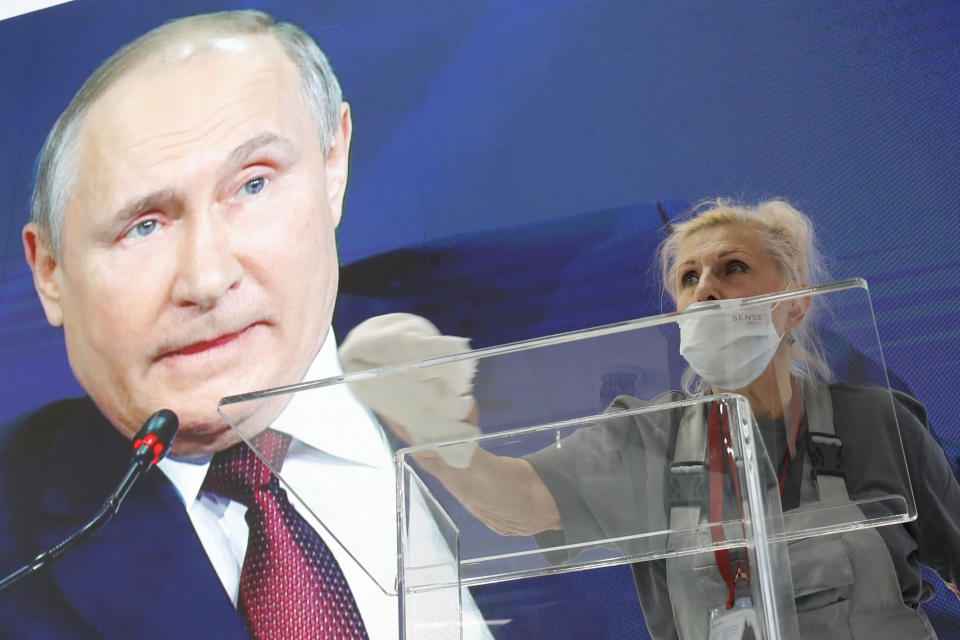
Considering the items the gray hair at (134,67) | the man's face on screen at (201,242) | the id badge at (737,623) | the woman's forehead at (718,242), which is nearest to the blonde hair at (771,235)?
the woman's forehead at (718,242)

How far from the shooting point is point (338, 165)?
2.25 metres

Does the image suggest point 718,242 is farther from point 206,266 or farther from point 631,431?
point 206,266

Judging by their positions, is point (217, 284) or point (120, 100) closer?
point (217, 284)

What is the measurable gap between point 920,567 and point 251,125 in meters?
1.63

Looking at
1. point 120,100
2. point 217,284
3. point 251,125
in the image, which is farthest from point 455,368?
point 120,100

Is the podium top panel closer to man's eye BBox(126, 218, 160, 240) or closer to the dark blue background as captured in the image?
the dark blue background

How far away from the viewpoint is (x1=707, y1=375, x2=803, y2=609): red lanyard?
3.18 ft

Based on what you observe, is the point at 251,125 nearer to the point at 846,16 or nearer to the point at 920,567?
the point at 846,16

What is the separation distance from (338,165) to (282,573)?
93cm

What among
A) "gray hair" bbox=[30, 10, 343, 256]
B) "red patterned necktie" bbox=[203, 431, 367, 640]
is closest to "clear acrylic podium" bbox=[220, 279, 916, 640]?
"red patterned necktie" bbox=[203, 431, 367, 640]

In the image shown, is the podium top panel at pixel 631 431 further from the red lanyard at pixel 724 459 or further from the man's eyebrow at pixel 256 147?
the man's eyebrow at pixel 256 147

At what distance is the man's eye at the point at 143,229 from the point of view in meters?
2.17

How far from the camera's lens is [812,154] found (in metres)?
1.95

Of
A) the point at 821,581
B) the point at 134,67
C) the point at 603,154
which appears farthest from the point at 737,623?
the point at 134,67
